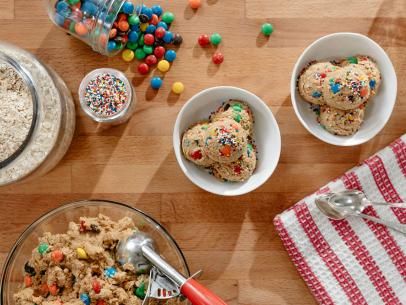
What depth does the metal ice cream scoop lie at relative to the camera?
3.82ft

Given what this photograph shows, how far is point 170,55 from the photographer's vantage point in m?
1.30

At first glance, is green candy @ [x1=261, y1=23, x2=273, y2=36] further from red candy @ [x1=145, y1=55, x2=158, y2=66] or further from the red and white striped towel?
the red and white striped towel

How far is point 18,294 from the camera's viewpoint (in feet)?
4.09

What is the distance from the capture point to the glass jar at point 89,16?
125 cm

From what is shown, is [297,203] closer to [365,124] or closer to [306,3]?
[365,124]

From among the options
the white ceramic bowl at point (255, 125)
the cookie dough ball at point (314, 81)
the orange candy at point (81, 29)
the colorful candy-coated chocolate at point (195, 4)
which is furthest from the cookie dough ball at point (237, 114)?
the orange candy at point (81, 29)

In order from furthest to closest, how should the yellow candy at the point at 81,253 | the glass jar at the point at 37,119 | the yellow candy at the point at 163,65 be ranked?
the yellow candy at the point at 163,65
the yellow candy at the point at 81,253
the glass jar at the point at 37,119

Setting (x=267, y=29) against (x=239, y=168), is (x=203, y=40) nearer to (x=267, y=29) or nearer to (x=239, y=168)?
(x=267, y=29)

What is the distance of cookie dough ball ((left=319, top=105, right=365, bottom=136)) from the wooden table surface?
0.26 ft

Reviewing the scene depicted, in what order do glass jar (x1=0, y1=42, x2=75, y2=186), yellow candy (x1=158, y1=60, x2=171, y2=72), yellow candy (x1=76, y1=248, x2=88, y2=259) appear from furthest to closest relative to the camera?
yellow candy (x1=158, y1=60, x2=171, y2=72) → yellow candy (x1=76, y1=248, x2=88, y2=259) → glass jar (x1=0, y1=42, x2=75, y2=186)

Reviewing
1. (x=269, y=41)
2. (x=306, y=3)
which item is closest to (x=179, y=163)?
(x=269, y=41)

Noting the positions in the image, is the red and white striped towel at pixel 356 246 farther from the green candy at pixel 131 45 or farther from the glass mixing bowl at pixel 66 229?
the green candy at pixel 131 45

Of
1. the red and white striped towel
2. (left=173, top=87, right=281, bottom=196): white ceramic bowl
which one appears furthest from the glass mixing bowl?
the red and white striped towel

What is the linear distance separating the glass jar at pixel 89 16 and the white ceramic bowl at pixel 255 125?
0.78 ft
